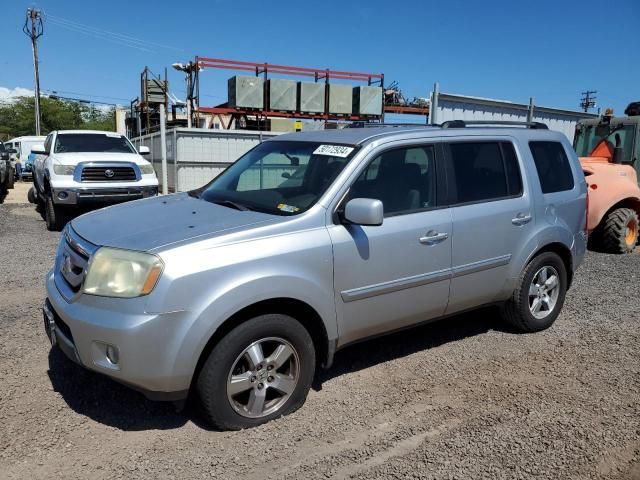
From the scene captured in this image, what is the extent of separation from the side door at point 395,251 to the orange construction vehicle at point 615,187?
16.4 feet

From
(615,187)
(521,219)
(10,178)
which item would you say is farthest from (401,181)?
(10,178)

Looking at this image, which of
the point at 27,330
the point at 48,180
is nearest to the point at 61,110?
the point at 48,180

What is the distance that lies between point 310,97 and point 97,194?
15812 millimetres

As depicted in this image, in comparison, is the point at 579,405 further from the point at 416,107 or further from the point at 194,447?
the point at 416,107

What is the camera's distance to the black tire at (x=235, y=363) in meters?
2.96

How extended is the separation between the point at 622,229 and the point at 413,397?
6.03 m

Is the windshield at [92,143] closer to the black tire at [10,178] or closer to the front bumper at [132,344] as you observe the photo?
the black tire at [10,178]

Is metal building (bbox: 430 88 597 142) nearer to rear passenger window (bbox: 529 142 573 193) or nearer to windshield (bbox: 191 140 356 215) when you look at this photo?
rear passenger window (bbox: 529 142 573 193)

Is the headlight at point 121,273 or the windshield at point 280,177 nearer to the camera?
the headlight at point 121,273

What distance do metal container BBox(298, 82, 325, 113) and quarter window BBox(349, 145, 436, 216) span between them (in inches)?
811

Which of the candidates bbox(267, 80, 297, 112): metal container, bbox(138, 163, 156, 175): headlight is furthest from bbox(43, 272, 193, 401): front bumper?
bbox(267, 80, 297, 112): metal container

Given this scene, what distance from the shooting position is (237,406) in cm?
313

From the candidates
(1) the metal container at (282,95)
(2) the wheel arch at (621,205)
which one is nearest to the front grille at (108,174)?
(2) the wheel arch at (621,205)

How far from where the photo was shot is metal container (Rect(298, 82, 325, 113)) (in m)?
23.8
